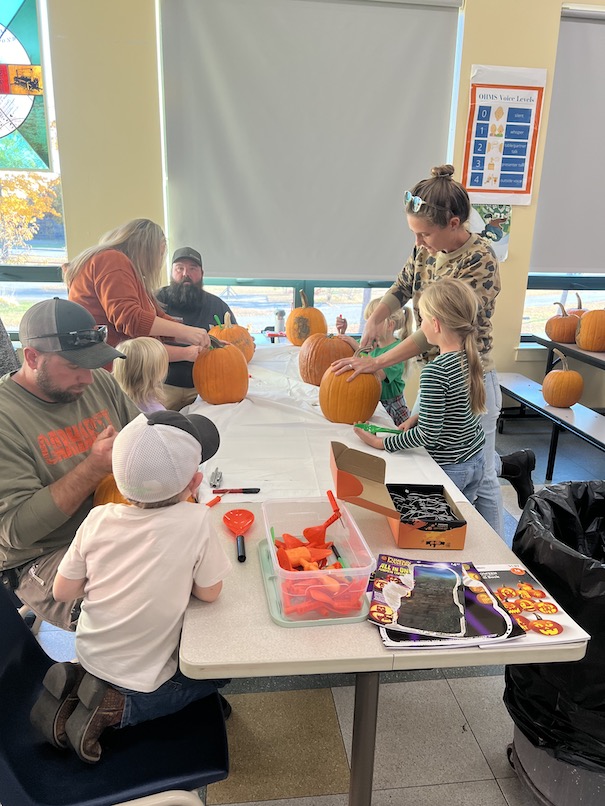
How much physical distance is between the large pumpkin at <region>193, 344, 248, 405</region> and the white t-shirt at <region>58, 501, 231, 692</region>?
46.7 inches

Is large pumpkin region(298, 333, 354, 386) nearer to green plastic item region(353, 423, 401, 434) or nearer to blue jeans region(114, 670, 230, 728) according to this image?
green plastic item region(353, 423, 401, 434)

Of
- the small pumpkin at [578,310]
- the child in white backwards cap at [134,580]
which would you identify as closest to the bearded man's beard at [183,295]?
the child in white backwards cap at [134,580]

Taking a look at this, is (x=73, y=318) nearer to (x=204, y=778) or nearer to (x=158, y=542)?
(x=158, y=542)

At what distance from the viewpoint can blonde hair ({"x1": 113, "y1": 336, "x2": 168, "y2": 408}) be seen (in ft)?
6.84

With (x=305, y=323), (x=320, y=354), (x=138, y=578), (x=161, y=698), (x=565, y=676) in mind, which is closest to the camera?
(x=138, y=578)

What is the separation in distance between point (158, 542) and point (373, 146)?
338 centimetres

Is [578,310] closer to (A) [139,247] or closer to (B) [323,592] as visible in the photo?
(A) [139,247]

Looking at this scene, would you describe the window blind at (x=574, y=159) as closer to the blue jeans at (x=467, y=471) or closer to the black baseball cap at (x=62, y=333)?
the blue jeans at (x=467, y=471)

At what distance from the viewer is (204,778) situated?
1035mm

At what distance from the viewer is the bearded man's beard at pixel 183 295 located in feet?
9.47

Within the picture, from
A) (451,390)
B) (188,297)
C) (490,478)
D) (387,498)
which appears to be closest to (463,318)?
(451,390)

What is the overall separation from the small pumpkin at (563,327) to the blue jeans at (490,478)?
216cm

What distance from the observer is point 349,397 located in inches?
80.1

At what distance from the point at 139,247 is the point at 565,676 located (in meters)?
1.92
